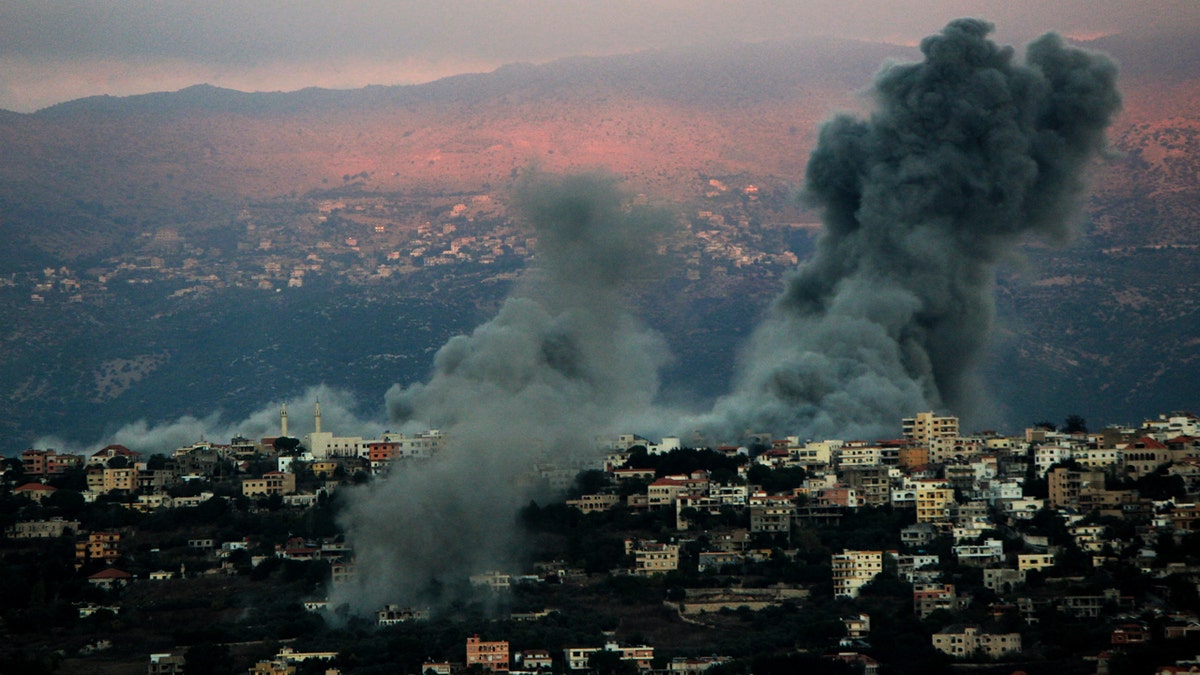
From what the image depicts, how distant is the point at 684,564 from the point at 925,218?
28023 mm

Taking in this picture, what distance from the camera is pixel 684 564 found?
8962 centimetres

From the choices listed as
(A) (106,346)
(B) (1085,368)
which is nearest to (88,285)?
(A) (106,346)

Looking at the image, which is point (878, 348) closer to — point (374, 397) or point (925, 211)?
point (925, 211)

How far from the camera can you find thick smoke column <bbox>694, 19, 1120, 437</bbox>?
10869cm

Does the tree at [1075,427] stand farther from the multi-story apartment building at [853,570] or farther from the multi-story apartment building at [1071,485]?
the multi-story apartment building at [853,570]

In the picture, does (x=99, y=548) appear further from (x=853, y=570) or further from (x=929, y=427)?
(x=929, y=427)

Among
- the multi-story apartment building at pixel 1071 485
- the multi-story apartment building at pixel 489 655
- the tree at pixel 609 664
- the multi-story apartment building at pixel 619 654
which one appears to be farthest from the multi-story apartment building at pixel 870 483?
the multi-story apartment building at pixel 489 655

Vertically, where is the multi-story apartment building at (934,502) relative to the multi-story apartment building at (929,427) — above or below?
below

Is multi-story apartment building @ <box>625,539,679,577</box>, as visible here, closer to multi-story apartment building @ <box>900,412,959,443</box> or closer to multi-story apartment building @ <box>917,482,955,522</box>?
multi-story apartment building @ <box>917,482,955,522</box>

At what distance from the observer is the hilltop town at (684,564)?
79.9 metres

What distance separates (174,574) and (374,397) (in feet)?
162

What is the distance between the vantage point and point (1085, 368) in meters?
146

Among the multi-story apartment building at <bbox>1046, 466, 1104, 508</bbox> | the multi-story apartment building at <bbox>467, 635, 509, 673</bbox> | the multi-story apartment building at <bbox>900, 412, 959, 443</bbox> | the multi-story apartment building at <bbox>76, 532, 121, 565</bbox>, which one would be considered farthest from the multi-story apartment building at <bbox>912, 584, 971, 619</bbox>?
the multi-story apartment building at <bbox>76, 532, 121, 565</bbox>

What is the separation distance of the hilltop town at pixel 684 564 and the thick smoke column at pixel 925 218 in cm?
381
